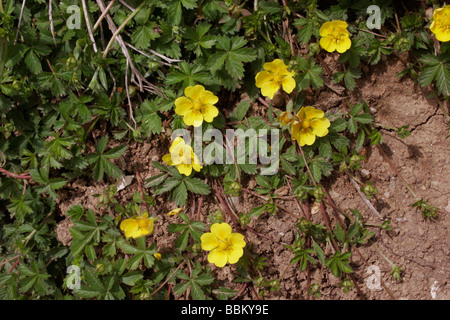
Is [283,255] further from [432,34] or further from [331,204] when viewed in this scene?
[432,34]

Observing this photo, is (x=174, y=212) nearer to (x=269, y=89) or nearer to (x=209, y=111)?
(x=209, y=111)

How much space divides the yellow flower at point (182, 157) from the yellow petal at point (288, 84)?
840 mm

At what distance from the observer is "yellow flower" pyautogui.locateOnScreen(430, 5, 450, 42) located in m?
2.77

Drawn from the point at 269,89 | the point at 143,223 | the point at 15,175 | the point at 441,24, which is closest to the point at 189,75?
the point at 269,89

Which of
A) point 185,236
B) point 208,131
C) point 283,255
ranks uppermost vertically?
point 208,131

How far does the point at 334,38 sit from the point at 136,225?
202 centimetres

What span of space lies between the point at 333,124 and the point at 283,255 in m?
1.10

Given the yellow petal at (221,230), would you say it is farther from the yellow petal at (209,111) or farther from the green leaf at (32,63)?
the green leaf at (32,63)

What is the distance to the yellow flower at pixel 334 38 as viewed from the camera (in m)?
2.89

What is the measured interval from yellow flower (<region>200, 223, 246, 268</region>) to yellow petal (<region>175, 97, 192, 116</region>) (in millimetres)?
851

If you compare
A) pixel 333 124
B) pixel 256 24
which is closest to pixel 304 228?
pixel 333 124

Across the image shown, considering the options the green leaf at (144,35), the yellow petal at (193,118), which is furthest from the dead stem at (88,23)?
the yellow petal at (193,118)

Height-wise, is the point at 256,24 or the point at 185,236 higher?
the point at 256,24

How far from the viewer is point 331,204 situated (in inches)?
120
